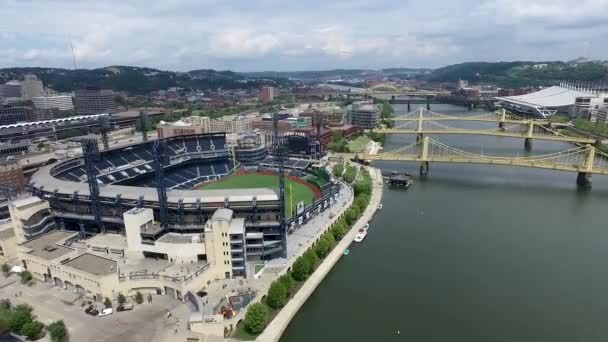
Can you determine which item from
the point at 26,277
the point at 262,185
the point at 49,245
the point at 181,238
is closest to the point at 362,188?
the point at 262,185

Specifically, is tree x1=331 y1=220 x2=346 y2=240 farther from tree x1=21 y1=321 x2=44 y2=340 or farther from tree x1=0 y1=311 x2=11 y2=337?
tree x1=0 y1=311 x2=11 y2=337

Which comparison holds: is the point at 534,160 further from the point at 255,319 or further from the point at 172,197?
the point at 172,197

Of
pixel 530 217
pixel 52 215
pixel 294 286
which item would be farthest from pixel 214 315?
pixel 530 217

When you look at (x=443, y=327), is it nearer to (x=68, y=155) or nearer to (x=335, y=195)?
(x=335, y=195)

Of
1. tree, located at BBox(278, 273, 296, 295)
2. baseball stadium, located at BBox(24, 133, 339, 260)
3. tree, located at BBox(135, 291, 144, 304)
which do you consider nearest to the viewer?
tree, located at BBox(135, 291, 144, 304)

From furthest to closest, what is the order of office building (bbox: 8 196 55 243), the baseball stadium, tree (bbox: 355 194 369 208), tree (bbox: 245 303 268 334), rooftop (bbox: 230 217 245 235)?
tree (bbox: 355 194 369 208), office building (bbox: 8 196 55 243), the baseball stadium, rooftop (bbox: 230 217 245 235), tree (bbox: 245 303 268 334)

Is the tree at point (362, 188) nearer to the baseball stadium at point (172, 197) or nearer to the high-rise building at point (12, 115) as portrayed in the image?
the baseball stadium at point (172, 197)

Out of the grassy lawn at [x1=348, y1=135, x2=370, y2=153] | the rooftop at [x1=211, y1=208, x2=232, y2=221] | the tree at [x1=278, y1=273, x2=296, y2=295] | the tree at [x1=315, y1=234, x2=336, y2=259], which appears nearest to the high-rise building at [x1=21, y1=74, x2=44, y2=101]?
the grassy lawn at [x1=348, y1=135, x2=370, y2=153]

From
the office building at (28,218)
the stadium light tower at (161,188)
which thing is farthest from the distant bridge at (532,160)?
the office building at (28,218)
